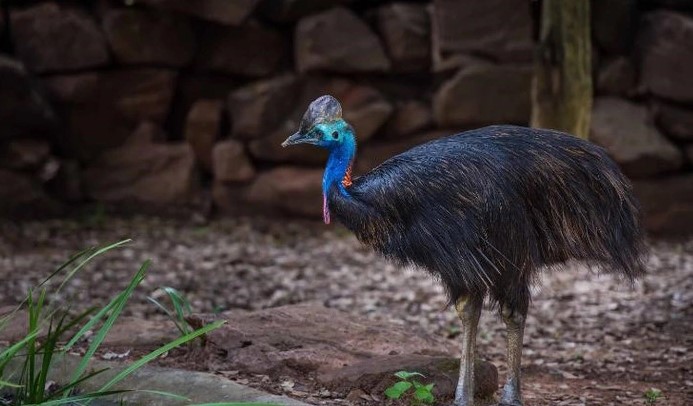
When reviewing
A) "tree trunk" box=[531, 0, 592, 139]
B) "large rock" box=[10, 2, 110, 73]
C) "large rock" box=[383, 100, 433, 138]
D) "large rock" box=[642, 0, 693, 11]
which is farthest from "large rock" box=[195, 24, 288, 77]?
"large rock" box=[642, 0, 693, 11]

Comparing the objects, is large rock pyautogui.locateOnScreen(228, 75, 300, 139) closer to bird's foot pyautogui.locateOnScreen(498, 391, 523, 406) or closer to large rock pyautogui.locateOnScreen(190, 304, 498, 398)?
large rock pyautogui.locateOnScreen(190, 304, 498, 398)

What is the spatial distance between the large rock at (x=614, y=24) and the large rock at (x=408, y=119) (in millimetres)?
1450

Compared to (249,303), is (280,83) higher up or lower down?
higher up

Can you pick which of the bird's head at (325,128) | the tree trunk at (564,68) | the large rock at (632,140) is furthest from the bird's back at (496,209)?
the large rock at (632,140)

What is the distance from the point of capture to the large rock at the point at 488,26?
324 inches

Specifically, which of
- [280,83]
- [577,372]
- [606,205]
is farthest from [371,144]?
[606,205]

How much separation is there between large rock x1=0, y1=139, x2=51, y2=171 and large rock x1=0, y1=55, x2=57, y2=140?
77 millimetres

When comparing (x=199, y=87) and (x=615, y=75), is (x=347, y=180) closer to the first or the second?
(x=615, y=75)

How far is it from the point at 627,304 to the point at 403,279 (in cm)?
149

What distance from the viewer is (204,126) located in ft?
28.9

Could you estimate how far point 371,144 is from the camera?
858 centimetres

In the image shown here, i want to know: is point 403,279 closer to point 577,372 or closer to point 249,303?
point 249,303

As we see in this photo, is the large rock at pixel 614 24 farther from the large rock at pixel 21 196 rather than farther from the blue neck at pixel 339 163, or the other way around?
the blue neck at pixel 339 163

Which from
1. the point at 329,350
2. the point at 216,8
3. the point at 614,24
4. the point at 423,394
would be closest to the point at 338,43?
the point at 216,8
